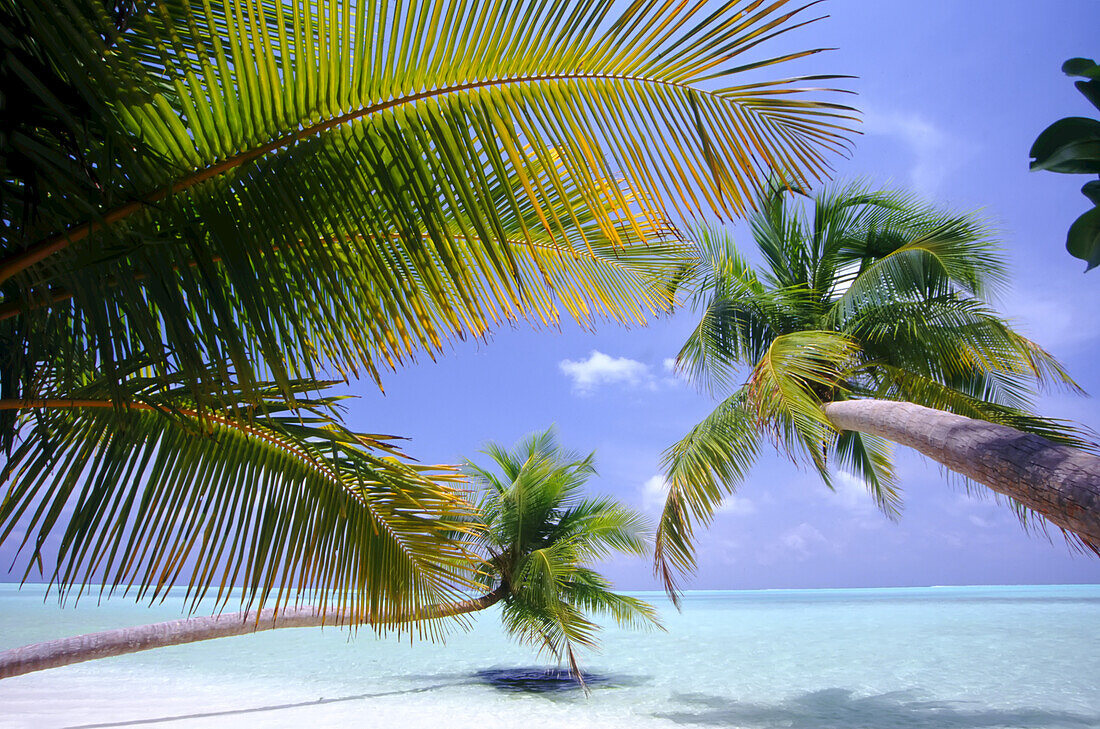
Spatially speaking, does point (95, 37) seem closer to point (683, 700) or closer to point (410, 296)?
point (410, 296)

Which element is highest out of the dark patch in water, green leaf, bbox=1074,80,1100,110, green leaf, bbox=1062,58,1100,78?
green leaf, bbox=1062,58,1100,78

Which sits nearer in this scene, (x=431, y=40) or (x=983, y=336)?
(x=431, y=40)

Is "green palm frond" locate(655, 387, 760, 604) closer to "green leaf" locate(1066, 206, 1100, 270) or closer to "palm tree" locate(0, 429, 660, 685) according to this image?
"palm tree" locate(0, 429, 660, 685)

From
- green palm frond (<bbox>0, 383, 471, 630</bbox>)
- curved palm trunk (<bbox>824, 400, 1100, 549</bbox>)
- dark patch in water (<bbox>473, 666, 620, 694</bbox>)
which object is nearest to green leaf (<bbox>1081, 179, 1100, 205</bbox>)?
green palm frond (<bbox>0, 383, 471, 630</bbox>)

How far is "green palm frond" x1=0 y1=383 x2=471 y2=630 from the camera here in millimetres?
2119

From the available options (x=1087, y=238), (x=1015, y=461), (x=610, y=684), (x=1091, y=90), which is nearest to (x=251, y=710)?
(x=610, y=684)

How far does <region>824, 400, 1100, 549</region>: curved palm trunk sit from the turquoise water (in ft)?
22.8

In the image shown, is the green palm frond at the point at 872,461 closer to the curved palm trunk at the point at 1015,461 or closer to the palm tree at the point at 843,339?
the palm tree at the point at 843,339

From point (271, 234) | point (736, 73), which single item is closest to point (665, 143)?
point (736, 73)

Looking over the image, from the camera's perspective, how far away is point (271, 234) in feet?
5.10

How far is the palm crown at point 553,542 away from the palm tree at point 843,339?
294 centimetres

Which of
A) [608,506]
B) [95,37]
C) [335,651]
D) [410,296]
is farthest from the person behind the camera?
[335,651]

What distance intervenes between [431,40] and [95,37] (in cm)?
60

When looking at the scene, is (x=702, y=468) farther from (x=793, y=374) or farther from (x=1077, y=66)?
(x=1077, y=66)
